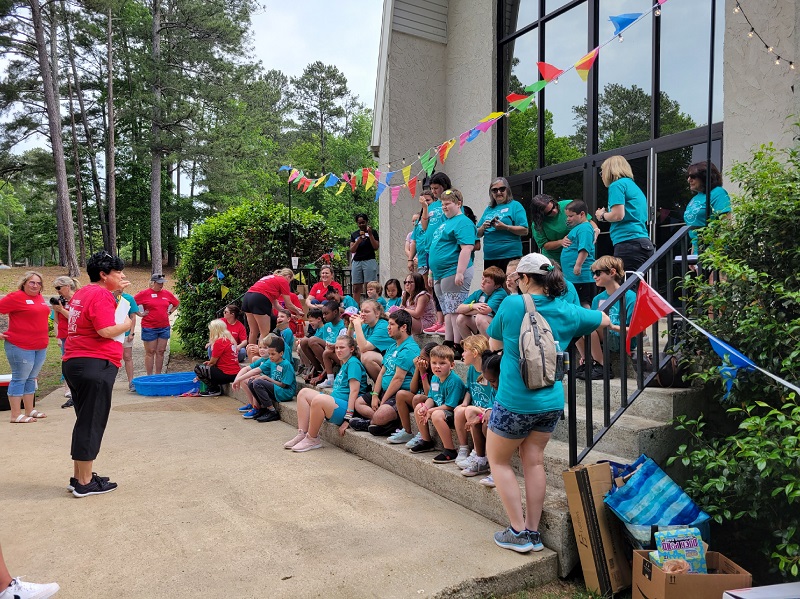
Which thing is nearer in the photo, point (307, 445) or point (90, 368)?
point (90, 368)

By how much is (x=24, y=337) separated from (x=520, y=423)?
6.53 metres

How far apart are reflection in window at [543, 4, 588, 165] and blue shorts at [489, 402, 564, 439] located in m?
6.02

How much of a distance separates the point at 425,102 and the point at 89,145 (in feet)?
96.3

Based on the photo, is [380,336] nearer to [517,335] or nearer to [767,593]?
[517,335]

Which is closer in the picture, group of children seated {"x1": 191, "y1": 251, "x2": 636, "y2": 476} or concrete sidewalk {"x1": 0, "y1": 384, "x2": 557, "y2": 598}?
concrete sidewalk {"x1": 0, "y1": 384, "x2": 557, "y2": 598}

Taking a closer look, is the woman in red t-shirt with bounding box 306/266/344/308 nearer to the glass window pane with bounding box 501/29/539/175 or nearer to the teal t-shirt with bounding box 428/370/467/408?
the glass window pane with bounding box 501/29/539/175

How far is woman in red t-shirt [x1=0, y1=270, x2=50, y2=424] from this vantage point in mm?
7258

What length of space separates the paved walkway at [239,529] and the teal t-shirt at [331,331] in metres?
1.63

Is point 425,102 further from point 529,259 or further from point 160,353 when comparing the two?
point 529,259

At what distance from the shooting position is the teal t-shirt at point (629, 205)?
5152mm

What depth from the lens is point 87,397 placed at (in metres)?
4.75

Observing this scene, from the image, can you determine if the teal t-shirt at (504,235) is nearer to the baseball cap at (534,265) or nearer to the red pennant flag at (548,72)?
the red pennant flag at (548,72)

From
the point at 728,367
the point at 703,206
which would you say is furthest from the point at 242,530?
the point at 703,206

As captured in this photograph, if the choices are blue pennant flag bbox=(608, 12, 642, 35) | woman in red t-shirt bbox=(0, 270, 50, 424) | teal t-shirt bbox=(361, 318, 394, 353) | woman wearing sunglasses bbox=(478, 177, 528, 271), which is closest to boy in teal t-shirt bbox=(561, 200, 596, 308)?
woman wearing sunglasses bbox=(478, 177, 528, 271)
